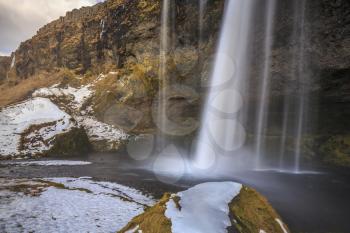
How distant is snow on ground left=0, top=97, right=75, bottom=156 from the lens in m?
24.6

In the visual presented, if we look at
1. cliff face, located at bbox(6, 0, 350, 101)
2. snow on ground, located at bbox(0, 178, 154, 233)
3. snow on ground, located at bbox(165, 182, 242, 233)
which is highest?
cliff face, located at bbox(6, 0, 350, 101)

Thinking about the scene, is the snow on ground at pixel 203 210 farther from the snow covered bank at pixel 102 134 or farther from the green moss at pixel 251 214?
the snow covered bank at pixel 102 134

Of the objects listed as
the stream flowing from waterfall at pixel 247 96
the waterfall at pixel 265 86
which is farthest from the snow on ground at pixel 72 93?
the waterfall at pixel 265 86

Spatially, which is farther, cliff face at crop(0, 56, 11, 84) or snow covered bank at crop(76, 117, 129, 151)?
cliff face at crop(0, 56, 11, 84)

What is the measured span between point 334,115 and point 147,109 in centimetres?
1695

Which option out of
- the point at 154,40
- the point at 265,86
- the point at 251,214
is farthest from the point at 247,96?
the point at 251,214

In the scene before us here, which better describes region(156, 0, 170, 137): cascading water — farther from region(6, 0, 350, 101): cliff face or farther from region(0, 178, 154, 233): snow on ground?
region(0, 178, 154, 233): snow on ground

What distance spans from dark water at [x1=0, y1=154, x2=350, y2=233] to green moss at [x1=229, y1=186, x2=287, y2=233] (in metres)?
3.30

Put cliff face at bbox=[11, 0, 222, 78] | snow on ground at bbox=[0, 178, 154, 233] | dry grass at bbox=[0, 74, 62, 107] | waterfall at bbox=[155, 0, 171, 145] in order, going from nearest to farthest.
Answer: snow on ground at bbox=[0, 178, 154, 233], waterfall at bbox=[155, 0, 171, 145], cliff face at bbox=[11, 0, 222, 78], dry grass at bbox=[0, 74, 62, 107]

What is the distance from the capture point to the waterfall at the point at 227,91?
22.6 m

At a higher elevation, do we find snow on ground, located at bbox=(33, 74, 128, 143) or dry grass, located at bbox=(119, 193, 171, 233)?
snow on ground, located at bbox=(33, 74, 128, 143)

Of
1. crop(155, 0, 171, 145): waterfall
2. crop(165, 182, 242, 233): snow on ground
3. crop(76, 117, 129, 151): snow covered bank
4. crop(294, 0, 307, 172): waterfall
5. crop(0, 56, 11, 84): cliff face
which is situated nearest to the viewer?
crop(165, 182, 242, 233): snow on ground

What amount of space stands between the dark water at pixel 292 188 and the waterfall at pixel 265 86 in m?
7.13

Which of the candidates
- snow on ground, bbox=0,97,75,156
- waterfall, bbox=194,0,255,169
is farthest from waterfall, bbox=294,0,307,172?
snow on ground, bbox=0,97,75,156
